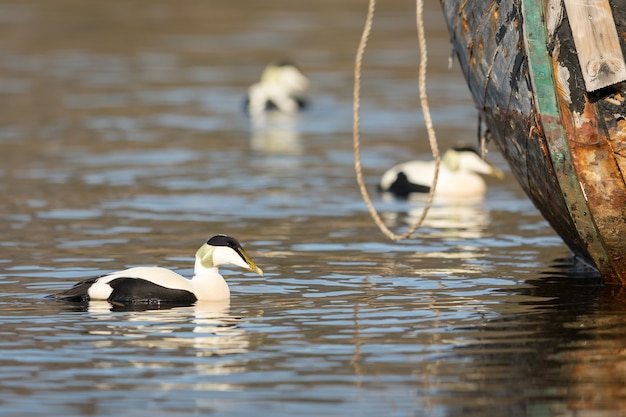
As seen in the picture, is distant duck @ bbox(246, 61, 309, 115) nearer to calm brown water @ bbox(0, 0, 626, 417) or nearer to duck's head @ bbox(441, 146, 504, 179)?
calm brown water @ bbox(0, 0, 626, 417)

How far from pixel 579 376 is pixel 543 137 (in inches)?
92.2

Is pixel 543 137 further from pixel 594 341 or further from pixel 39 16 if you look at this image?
pixel 39 16

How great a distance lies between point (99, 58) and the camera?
3091 cm

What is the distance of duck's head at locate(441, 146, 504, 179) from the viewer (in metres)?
16.6

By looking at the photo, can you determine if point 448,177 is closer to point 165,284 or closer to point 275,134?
point 275,134

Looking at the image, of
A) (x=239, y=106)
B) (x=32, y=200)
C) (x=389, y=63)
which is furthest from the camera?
(x=389, y=63)

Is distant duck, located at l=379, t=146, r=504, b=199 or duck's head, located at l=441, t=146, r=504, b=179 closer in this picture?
distant duck, located at l=379, t=146, r=504, b=199

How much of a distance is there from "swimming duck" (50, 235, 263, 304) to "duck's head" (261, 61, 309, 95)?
13967 mm

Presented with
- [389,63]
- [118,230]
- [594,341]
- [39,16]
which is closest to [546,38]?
[594,341]

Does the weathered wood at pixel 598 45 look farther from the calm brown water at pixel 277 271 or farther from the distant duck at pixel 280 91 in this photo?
the distant duck at pixel 280 91

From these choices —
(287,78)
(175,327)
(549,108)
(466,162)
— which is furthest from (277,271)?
(287,78)

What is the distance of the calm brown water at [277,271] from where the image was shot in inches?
301

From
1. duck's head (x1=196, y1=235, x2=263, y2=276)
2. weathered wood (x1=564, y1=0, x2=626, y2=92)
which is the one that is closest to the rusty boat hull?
weathered wood (x1=564, y1=0, x2=626, y2=92)

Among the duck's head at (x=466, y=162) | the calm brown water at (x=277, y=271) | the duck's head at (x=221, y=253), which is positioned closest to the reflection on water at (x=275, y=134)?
the calm brown water at (x=277, y=271)
